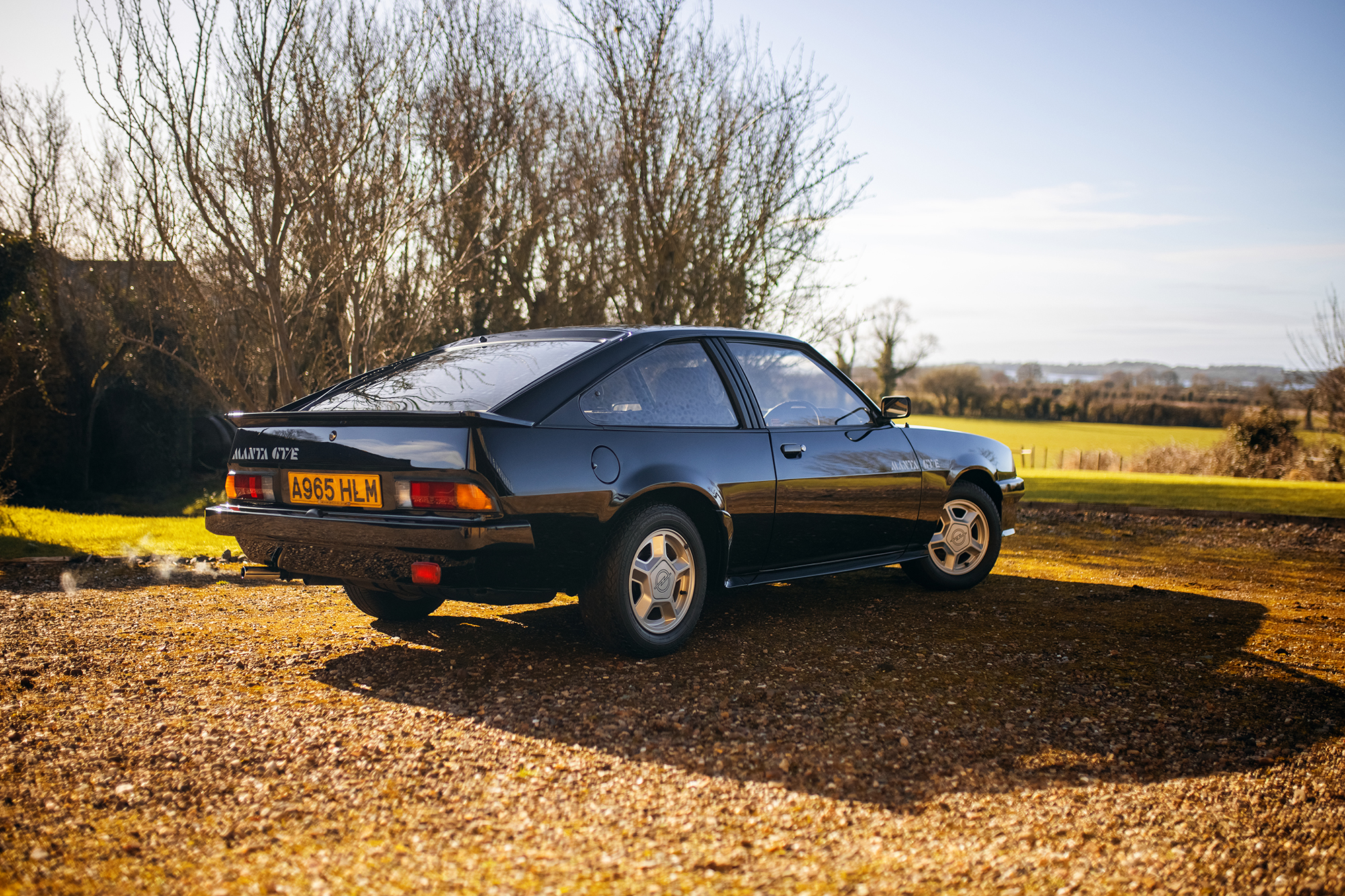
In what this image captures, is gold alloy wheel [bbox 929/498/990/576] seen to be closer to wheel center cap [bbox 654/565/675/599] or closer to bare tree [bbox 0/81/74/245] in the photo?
wheel center cap [bbox 654/565/675/599]

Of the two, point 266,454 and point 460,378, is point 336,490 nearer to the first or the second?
point 266,454

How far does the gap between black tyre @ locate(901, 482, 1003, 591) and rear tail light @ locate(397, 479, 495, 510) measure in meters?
3.23

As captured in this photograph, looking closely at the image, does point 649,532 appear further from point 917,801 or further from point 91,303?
point 91,303

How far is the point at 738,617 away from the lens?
17.9 ft

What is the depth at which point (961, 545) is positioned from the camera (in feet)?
20.7

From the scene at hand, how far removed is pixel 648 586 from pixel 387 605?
1681 millimetres

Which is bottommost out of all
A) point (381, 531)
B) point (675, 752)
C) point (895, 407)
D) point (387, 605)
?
point (675, 752)

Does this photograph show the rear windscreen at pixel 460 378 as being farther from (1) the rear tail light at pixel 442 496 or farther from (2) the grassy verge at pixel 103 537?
(2) the grassy verge at pixel 103 537

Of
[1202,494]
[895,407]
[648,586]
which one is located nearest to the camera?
[648,586]

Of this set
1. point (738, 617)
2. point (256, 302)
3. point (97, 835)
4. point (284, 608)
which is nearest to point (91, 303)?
point (256, 302)

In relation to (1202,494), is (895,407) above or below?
above

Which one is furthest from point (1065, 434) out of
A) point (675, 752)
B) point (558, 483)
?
point (675, 752)

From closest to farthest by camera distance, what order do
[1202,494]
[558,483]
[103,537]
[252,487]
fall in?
1. [558,483]
2. [252,487]
3. [103,537]
4. [1202,494]

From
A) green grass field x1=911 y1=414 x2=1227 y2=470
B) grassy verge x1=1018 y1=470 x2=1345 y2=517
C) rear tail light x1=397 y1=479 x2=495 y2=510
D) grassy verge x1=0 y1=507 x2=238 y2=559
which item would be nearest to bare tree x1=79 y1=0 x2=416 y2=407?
grassy verge x1=0 y1=507 x2=238 y2=559
